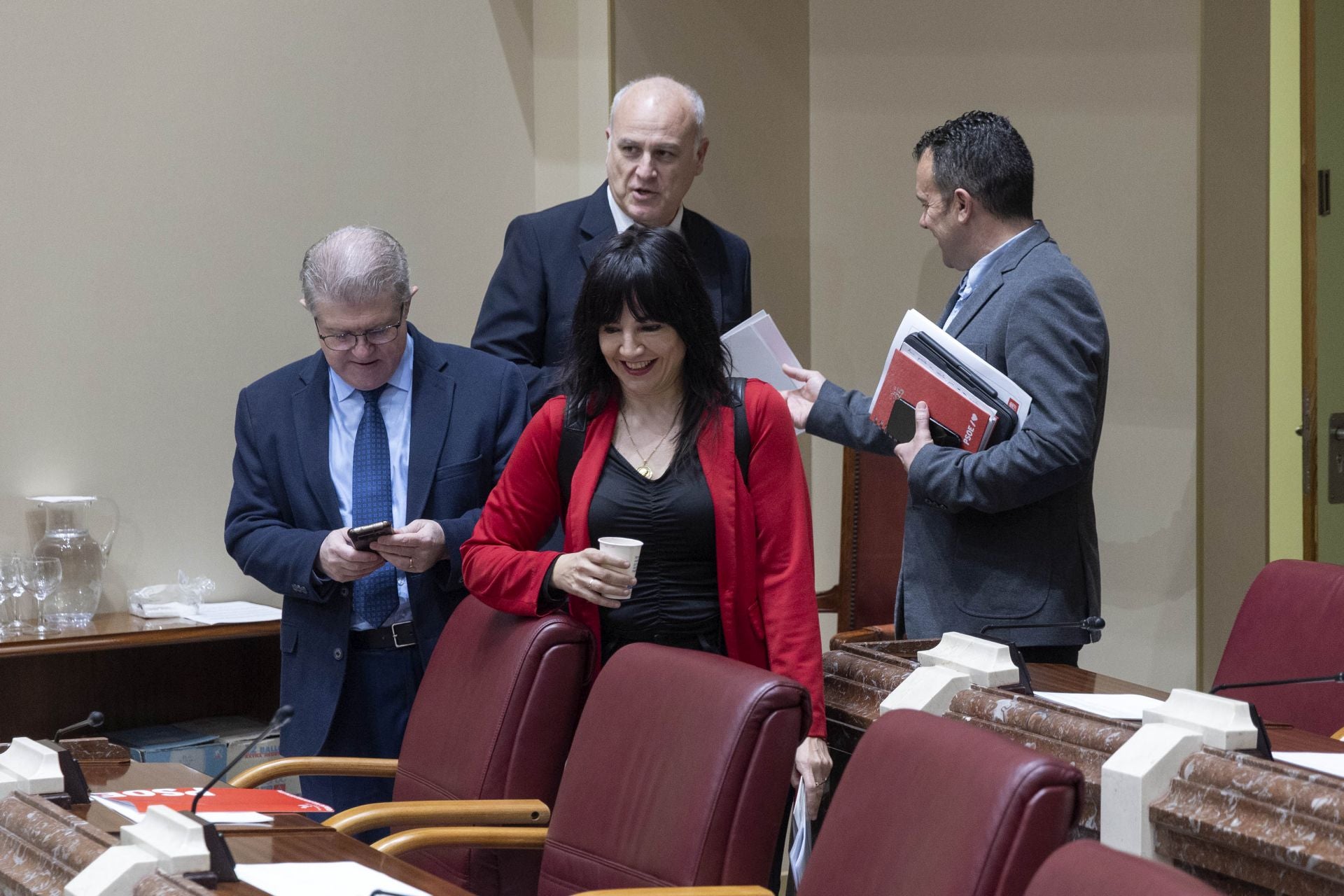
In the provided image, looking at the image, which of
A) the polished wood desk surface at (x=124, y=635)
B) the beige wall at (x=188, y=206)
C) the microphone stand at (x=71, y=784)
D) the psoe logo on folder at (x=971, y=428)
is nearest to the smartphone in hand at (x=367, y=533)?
the microphone stand at (x=71, y=784)

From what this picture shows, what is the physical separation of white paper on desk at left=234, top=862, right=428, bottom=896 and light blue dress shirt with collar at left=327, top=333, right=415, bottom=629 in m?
1.08

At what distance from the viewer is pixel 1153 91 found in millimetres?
4203

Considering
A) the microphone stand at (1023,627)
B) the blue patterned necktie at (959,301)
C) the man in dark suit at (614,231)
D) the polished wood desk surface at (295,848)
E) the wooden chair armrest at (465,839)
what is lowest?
the wooden chair armrest at (465,839)

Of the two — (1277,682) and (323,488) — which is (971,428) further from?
(323,488)

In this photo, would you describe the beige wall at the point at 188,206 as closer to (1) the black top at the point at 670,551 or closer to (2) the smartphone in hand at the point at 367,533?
(2) the smartphone in hand at the point at 367,533

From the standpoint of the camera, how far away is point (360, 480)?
9.14 feet

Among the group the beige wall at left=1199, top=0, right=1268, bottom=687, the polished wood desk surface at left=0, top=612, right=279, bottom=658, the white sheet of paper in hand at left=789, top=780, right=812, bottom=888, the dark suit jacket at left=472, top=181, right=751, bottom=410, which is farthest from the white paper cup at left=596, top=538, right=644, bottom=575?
the beige wall at left=1199, top=0, right=1268, bottom=687

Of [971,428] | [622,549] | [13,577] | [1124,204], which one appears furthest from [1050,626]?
[13,577]

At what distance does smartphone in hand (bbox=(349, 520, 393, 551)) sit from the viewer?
2496 mm

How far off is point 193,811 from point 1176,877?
Result: 3.80ft

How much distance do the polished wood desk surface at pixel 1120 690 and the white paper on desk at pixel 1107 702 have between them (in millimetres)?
36

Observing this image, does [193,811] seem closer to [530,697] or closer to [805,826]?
[530,697]

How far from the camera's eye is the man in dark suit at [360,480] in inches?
106

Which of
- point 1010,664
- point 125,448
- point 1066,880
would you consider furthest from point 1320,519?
point 125,448
